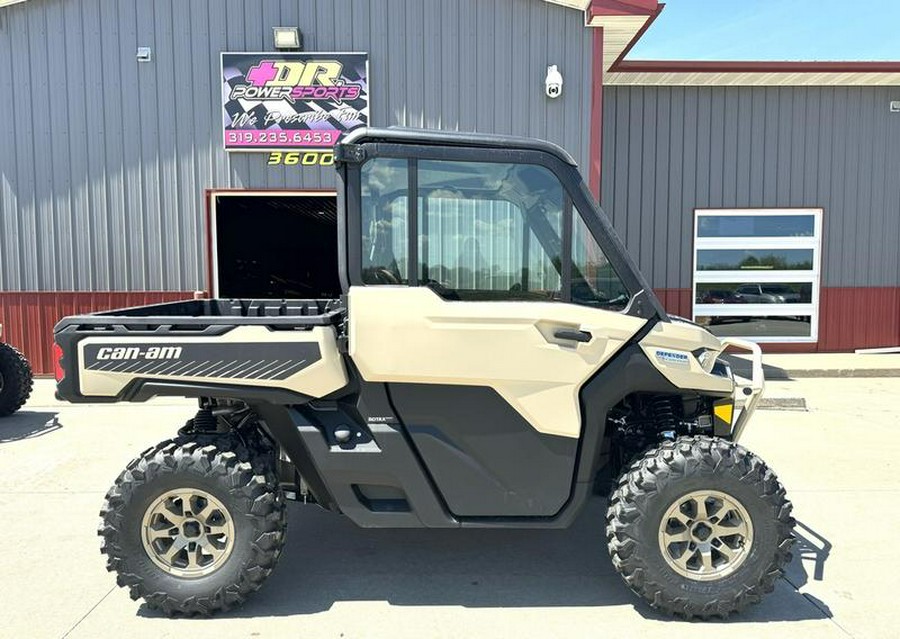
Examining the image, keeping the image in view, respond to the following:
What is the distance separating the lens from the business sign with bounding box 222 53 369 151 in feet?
30.0

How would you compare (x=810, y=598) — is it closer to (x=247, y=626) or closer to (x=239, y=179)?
(x=247, y=626)

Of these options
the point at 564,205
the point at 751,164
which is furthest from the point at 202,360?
the point at 751,164

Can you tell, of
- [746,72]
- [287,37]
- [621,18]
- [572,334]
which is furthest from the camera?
[746,72]

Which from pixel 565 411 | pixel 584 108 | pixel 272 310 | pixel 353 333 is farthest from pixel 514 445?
pixel 584 108

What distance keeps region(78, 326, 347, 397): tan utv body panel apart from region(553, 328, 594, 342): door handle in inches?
43.7

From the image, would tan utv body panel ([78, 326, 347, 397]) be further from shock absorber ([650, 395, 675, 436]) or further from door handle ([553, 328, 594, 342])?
shock absorber ([650, 395, 675, 436])

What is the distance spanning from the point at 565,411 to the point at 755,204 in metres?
10.1

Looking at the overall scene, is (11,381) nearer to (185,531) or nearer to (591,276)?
(185,531)

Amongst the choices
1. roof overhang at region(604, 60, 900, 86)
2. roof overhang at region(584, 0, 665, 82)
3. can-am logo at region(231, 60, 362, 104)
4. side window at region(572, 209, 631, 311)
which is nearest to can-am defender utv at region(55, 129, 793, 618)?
side window at region(572, 209, 631, 311)

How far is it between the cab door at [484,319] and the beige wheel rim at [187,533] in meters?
1.02

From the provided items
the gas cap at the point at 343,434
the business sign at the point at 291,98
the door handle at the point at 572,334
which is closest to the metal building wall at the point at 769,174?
the business sign at the point at 291,98

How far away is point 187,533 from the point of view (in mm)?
3176

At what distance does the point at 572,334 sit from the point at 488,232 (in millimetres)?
645

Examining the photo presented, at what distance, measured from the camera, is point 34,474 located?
17.8 feet
